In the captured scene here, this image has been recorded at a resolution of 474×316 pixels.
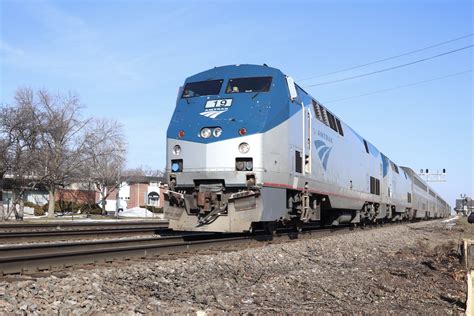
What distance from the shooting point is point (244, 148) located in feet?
36.1

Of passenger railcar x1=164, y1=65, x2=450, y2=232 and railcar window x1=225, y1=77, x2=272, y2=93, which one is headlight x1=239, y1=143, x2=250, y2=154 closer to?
passenger railcar x1=164, y1=65, x2=450, y2=232

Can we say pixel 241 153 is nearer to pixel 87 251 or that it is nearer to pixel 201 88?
pixel 201 88

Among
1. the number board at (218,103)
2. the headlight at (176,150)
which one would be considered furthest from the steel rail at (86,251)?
the number board at (218,103)

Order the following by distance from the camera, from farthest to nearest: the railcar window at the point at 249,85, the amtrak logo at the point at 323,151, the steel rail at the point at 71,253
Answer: the amtrak logo at the point at 323,151
the railcar window at the point at 249,85
the steel rail at the point at 71,253

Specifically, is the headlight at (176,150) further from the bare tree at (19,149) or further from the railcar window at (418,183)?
the railcar window at (418,183)

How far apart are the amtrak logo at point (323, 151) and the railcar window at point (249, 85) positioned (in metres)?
3.25

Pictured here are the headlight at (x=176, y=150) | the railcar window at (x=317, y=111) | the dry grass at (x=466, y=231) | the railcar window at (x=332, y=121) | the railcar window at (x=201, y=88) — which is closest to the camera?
the headlight at (x=176, y=150)

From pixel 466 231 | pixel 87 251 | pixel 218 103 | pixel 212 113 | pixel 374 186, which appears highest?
pixel 218 103

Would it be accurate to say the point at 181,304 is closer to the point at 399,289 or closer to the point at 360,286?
the point at 360,286

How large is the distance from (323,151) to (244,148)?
5.00 metres

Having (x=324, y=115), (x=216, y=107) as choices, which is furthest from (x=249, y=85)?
(x=324, y=115)

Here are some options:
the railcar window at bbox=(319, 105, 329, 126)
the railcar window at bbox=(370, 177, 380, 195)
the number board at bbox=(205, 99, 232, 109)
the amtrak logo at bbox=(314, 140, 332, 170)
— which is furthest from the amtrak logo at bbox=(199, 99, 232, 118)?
the railcar window at bbox=(370, 177, 380, 195)

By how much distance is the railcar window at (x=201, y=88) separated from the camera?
12362mm

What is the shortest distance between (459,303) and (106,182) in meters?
52.4
